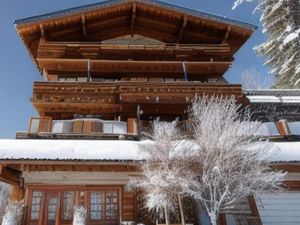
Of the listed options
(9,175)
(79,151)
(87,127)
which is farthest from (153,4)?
(9,175)

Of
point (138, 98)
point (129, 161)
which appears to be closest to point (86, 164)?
point (129, 161)

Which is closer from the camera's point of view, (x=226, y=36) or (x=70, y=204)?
(x=70, y=204)

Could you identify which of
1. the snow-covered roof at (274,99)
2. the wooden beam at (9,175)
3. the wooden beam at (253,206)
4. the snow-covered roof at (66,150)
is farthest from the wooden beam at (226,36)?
the wooden beam at (9,175)

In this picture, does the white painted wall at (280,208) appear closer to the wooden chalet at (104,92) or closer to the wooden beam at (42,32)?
the wooden chalet at (104,92)

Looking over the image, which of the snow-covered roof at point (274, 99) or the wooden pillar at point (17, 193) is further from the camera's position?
the snow-covered roof at point (274, 99)

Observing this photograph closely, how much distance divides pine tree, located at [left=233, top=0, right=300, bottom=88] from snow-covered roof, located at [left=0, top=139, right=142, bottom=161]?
16557mm

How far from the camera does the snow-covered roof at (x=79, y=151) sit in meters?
10.6

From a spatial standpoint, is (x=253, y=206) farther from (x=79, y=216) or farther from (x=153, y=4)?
(x=153, y=4)

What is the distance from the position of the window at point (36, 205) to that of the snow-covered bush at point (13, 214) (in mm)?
633

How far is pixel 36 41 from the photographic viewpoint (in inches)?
707

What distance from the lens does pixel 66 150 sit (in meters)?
11.1

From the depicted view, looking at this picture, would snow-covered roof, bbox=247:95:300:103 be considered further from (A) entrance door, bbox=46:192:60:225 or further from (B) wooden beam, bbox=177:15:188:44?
(A) entrance door, bbox=46:192:60:225

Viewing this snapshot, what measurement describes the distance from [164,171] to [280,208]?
5.08m

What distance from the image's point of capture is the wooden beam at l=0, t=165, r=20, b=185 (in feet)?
34.8
